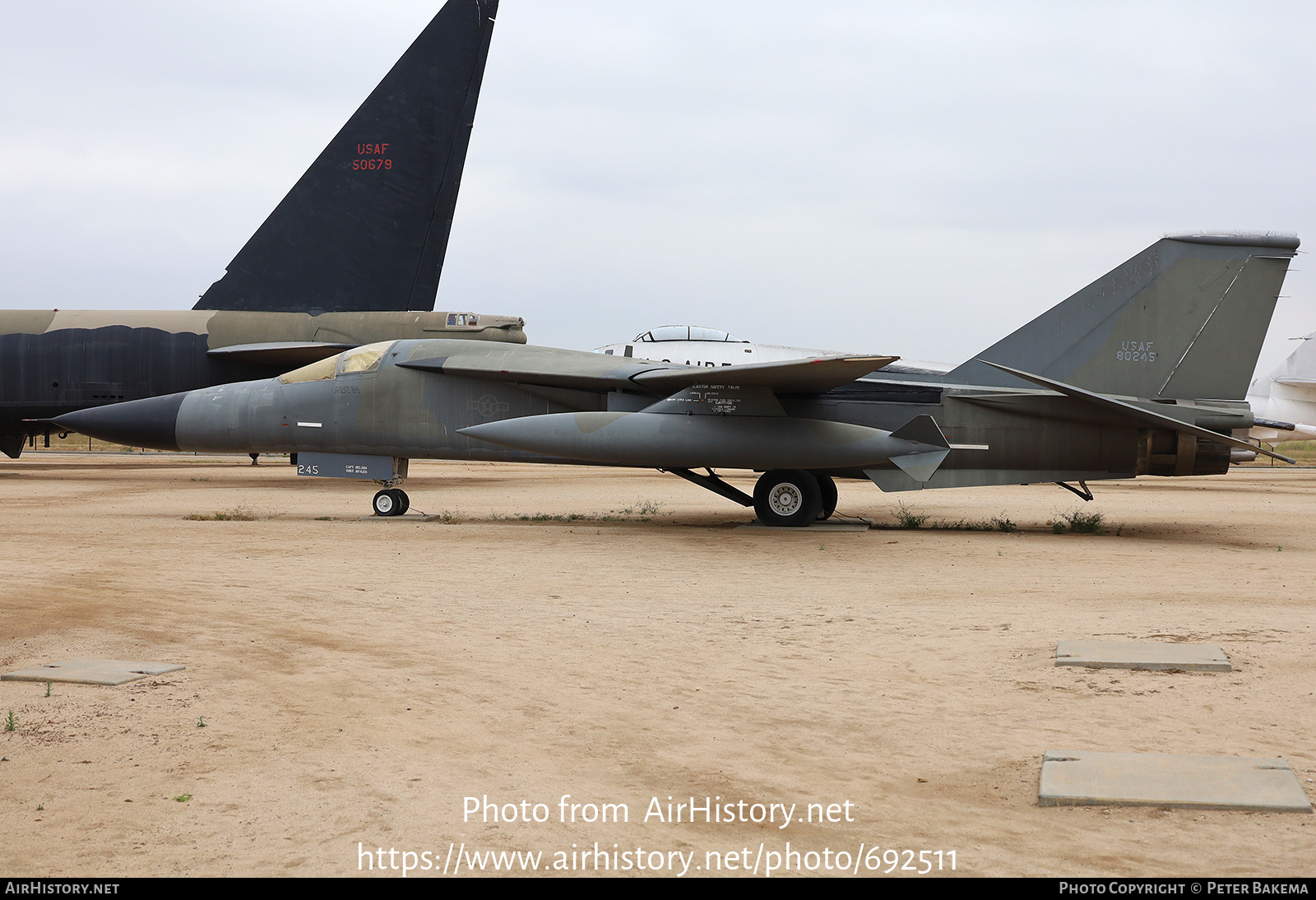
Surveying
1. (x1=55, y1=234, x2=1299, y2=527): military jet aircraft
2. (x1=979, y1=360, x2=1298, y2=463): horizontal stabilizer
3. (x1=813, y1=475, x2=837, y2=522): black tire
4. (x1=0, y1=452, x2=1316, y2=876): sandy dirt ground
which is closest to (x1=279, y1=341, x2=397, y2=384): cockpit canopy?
(x1=55, y1=234, x2=1299, y2=527): military jet aircraft

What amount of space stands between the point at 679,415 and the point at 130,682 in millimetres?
9140

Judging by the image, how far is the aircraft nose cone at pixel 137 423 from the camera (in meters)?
15.4

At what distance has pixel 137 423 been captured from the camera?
50.9 feet

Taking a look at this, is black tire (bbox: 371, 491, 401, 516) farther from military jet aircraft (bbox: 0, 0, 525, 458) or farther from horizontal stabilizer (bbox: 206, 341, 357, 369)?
horizontal stabilizer (bbox: 206, 341, 357, 369)

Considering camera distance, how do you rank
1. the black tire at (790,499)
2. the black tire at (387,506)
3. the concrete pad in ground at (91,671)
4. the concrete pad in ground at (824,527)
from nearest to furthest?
the concrete pad in ground at (91,671) → the concrete pad in ground at (824,527) → the black tire at (790,499) → the black tire at (387,506)

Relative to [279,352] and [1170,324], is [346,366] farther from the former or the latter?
[1170,324]

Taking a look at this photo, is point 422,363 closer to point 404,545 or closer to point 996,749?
point 404,545

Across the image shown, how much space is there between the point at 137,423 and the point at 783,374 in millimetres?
9884

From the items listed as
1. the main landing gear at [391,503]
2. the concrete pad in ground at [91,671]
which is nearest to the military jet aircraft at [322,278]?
the main landing gear at [391,503]

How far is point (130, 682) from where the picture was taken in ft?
16.8

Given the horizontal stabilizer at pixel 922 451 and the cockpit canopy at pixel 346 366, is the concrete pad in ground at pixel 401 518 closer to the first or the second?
the cockpit canopy at pixel 346 366

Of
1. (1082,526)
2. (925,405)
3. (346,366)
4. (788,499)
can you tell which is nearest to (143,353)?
(346,366)

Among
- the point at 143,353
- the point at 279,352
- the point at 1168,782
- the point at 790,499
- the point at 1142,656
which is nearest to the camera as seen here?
the point at 1168,782

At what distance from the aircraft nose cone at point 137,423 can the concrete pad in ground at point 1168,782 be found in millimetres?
14485
